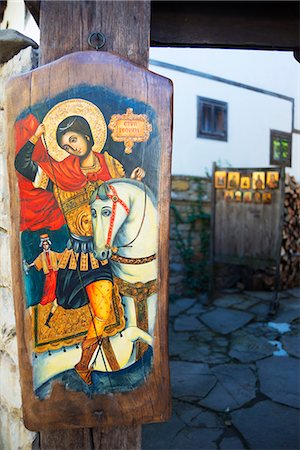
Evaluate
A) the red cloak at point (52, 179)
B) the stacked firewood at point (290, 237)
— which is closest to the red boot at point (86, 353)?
the red cloak at point (52, 179)

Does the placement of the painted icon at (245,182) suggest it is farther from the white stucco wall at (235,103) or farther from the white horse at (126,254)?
the white horse at (126,254)

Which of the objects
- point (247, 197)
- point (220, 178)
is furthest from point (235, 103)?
point (247, 197)

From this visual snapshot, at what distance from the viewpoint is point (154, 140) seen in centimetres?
121

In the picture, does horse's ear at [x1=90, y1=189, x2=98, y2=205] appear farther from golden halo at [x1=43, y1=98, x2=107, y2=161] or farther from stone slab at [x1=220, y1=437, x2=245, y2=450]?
stone slab at [x1=220, y1=437, x2=245, y2=450]

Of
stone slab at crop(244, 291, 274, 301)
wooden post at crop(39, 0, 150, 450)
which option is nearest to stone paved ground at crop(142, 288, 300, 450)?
stone slab at crop(244, 291, 274, 301)

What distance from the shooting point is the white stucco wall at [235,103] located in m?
5.21

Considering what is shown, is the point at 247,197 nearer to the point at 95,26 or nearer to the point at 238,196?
the point at 238,196

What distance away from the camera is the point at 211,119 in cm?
551

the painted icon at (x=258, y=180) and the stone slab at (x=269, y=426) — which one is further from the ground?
the painted icon at (x=258, y=180)

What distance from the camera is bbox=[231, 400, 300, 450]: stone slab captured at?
90.1 inches

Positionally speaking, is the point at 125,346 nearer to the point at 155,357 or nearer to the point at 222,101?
the point at 155,357

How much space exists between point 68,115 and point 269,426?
2405 millimetres

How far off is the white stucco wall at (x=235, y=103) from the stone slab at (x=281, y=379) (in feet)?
9.68

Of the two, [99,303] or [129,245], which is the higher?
[129,245]
